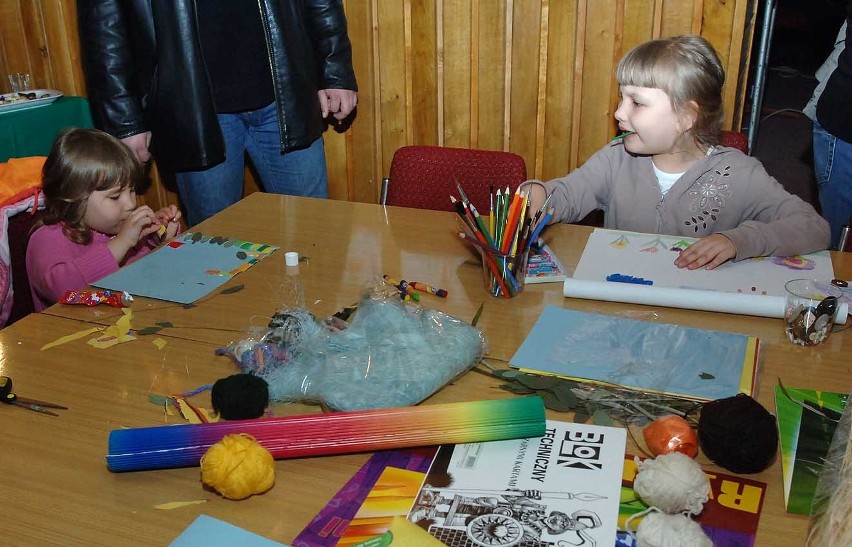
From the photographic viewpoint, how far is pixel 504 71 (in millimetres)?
2871

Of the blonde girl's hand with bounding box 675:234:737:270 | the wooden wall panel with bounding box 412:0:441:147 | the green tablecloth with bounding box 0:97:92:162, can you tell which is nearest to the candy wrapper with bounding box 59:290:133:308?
the blonde girl's hand with bounding box 675:234:737:270

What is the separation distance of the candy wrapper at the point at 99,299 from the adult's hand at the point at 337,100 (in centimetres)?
136

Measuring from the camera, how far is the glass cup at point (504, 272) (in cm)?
149

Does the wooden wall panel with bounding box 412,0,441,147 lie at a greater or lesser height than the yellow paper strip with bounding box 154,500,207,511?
greater

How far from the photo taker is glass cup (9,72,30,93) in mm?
3475

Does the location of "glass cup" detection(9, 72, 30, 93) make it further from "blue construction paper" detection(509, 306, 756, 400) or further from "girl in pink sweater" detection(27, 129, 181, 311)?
"blue construction paper" detection(509, 306, 756, 400)

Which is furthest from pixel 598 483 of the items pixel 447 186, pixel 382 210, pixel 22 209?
pixel 22 209

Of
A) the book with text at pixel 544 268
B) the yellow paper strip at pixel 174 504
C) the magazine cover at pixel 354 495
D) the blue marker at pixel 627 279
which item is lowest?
the yellow paper strip at pixel 174 504

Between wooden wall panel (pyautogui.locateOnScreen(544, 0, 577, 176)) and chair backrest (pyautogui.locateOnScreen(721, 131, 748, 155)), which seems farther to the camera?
wooden wall panel (pyautogui.locateOnScreen(544, 0, 577, 176))

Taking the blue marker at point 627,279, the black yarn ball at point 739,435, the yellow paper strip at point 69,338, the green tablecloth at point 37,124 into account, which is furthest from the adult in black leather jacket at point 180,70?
the black yarn ball at point 739,435

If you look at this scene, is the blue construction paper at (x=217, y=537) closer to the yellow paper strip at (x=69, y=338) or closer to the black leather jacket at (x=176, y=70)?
the yellow paper strip at (x=69, y=338)

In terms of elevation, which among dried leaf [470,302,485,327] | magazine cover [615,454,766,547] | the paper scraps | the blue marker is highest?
the blue marker

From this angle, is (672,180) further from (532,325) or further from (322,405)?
(322,405)

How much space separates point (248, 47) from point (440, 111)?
79cm
